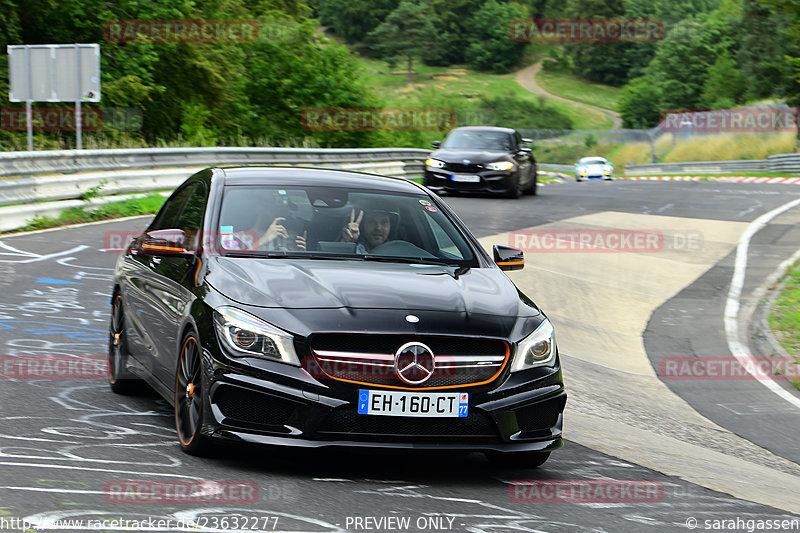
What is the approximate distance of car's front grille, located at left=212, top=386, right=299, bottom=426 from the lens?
531 centimetres

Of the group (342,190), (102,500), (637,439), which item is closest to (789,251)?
(637,439)

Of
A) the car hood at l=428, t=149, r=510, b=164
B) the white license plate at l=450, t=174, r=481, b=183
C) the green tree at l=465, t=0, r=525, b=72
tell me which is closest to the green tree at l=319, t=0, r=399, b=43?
the green tree at l=465, t=0, r=525, b=72

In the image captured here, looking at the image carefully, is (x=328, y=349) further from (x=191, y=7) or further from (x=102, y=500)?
(x=191, y=7)

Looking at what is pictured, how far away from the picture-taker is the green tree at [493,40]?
6634 inches

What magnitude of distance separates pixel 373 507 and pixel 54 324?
5.71 meters

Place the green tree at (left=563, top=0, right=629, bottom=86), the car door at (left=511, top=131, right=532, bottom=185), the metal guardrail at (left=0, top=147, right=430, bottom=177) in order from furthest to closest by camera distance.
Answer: the green tree at (left=563, top=0, right=629, bottom=86) < the car door at (left=511, top=131, right=532, bottom=185) < the metal guardrail at (left=0, top=147, right=430, bottom=177)

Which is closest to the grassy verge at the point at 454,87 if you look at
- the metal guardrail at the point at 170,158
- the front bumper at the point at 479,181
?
the metal guardrail at the point at 170,158

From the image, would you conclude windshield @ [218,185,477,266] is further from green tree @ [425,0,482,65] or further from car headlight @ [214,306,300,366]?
green tree @ [425,0,482,65]

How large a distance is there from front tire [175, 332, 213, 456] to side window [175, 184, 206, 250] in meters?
0.81

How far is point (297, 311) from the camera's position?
17.8ft

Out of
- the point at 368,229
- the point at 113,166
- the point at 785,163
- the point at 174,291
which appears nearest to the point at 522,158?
the point at 113,166

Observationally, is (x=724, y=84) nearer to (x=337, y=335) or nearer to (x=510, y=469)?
(x=510, y=469)

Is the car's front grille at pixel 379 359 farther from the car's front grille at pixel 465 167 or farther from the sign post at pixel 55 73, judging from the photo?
the car's front grille at pixel 465 167

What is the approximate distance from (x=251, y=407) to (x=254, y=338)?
324 mm
